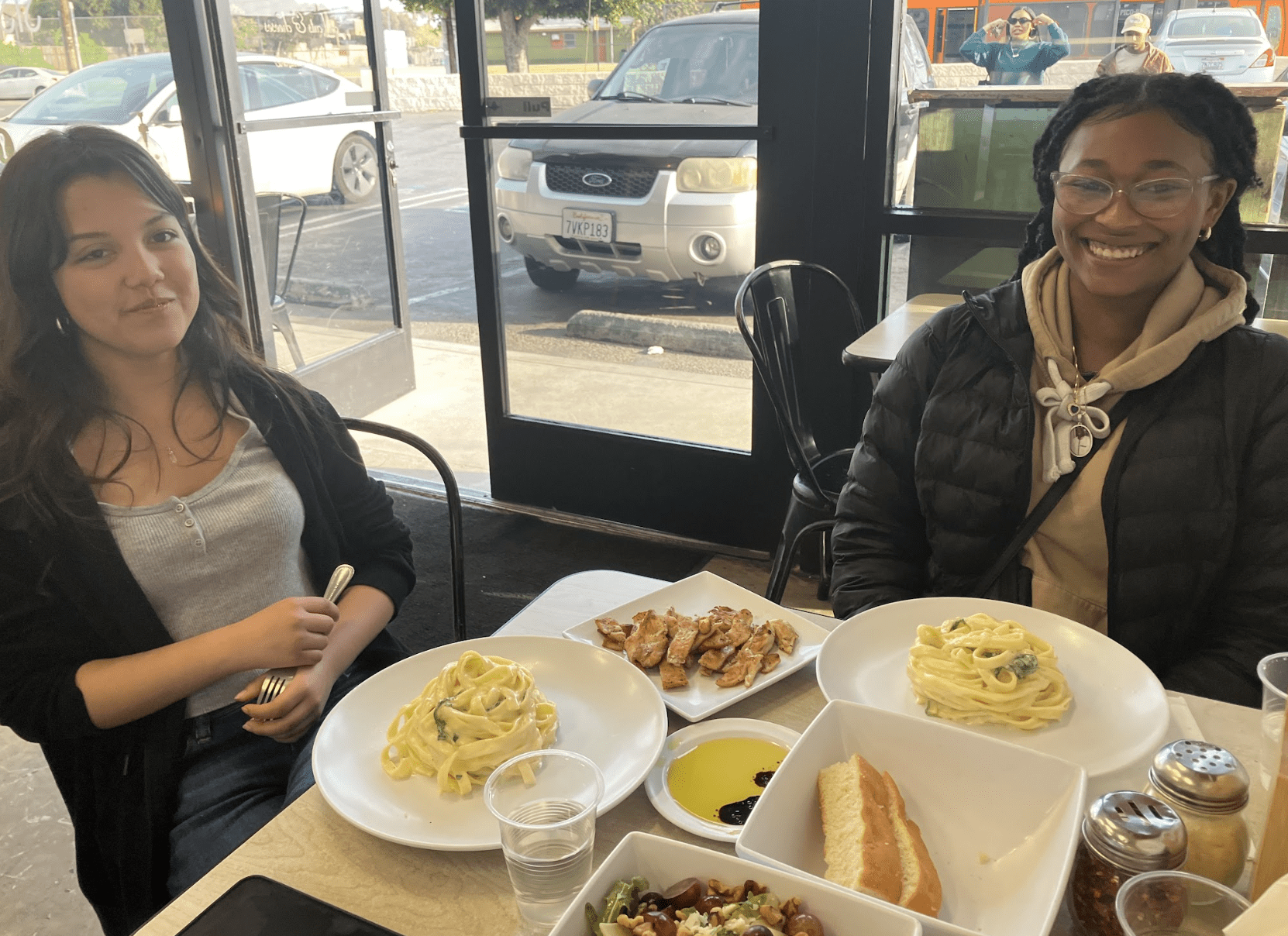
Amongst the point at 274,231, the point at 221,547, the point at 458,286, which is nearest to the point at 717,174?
the point at 274,231

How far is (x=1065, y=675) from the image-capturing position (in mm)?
1082

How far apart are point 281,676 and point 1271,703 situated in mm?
1096

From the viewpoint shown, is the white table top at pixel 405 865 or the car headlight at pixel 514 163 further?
the car headlight at pixel 514 163

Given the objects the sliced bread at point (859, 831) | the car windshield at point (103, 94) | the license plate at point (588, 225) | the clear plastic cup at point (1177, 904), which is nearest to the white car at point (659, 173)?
the license plate at point (588, 225)

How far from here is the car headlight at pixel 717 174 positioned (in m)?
2.88

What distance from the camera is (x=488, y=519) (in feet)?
11.6

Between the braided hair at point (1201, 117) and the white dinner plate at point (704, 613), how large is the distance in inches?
31.7

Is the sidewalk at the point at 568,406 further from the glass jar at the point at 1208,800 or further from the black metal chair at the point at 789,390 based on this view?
the glass jar at the point at 1208,800

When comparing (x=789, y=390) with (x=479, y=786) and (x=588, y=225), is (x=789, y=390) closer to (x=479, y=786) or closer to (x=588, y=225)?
(x=588, y=225)

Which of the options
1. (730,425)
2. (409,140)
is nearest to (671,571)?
(730,425)

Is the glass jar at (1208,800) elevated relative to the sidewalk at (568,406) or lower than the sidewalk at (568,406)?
elevated

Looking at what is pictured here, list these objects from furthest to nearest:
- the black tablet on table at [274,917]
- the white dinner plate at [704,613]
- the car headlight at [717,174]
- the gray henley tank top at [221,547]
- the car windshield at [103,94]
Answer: the car windshield at [103,94], the car headlight at [717,174], the gray henley tank top at [221,547], the white dinner plate at [704,613], the black tablet on table at [274,917]

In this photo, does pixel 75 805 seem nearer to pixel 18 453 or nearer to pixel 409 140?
pixel 18 453

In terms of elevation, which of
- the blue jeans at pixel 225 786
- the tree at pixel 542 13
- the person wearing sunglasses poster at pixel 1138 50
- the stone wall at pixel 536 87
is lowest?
the blue jeans at pixel 225 786
